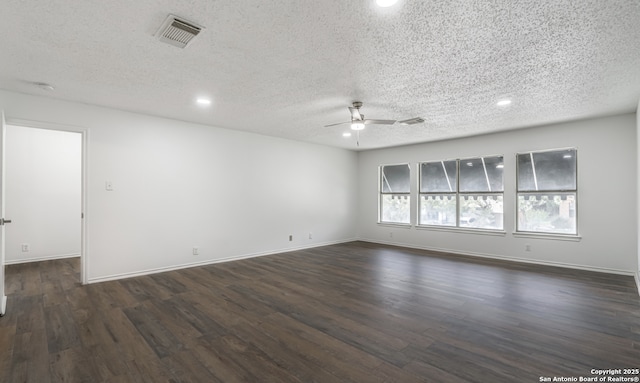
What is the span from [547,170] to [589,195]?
742 mm

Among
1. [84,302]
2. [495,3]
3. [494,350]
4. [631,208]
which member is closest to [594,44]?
[495,3]

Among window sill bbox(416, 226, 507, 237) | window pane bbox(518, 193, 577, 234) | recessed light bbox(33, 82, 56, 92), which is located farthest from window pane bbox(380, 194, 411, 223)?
recessed light bbox(33, 82, 56, 92)

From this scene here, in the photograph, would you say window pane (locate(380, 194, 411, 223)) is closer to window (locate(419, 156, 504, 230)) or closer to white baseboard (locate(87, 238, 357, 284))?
window (locate(419, 156, 504, 230))

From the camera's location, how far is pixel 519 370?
2.15 m

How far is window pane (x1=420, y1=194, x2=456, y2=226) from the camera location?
6.74 m

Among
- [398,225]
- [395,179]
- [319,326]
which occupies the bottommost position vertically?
[319,326]

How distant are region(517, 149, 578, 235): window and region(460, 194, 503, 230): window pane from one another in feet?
1.27

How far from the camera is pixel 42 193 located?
562cm

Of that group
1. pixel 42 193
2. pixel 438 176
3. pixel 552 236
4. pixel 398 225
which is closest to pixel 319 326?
pixel 552 236

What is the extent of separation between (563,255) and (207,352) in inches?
231

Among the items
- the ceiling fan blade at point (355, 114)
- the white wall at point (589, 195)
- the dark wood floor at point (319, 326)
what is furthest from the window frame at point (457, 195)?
the ceiling fan blade at point (355, 114)

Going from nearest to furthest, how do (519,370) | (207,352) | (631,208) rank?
1. (519,370)
2. (207,352)
3. (631,208)

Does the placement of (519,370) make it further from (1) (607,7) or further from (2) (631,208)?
(2) (631,208)

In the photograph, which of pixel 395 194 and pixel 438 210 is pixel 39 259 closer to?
pixel 395 194
